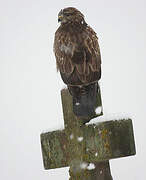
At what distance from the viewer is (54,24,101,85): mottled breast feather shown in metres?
1.46

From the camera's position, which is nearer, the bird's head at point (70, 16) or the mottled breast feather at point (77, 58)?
the mottled breast feather at point (77, 58)

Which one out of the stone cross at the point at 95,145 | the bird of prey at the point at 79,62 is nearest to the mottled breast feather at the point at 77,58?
the bird of prey at the point at 79,62

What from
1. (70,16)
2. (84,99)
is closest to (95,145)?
(84,99)

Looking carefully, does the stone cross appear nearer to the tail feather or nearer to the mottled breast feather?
the tail feather

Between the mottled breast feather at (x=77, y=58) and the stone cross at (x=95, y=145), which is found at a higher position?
the mottled breast feather at (x=77, y=58)

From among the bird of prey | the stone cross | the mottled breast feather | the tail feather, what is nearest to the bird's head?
the bird of prey

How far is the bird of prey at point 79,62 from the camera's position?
1307 mm

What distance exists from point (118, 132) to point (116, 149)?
9 centimetres

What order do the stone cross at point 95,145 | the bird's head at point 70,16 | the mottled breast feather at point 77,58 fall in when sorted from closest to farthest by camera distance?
the stone cross at point 95,145, the mottled breast feather at point 77,58, the bird's head at point 70,16

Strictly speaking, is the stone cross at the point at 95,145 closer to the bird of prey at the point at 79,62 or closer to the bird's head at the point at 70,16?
the bird of prey at the point at 79,62

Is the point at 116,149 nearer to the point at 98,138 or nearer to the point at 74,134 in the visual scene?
the point at 98,138

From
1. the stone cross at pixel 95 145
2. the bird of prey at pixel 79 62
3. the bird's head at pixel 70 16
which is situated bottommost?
the stone cross at pixel 95 145

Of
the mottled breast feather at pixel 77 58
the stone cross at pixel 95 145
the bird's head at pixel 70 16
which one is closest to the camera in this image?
the stone cross at pixel 95 145

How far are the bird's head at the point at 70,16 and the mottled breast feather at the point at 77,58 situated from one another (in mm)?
250
